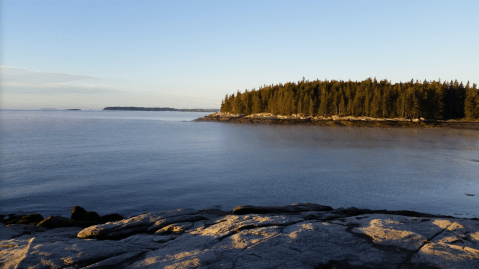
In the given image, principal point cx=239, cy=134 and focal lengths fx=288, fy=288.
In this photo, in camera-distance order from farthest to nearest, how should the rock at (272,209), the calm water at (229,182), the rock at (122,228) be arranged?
1. the calm water at (229,182)
2. the rock at (272,209)
3. the rock at (122,228)

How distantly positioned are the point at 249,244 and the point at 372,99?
112 m

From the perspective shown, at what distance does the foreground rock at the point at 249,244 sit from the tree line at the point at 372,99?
341 ft

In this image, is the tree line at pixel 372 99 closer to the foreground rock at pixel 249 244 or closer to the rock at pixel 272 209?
the rock at pixel 272 209

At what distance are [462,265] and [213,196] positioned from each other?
42.4ft

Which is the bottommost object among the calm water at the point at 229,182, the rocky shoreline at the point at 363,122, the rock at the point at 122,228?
the calm water at the point at 229,182

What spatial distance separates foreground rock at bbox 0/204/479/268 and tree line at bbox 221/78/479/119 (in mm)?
104073

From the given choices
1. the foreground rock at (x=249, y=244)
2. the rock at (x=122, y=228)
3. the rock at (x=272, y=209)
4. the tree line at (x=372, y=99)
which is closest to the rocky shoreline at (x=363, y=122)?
the tree line at (x=372, y=99)

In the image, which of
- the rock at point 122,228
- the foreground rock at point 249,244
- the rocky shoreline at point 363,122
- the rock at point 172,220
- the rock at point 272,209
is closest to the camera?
the foreground rock at point 249,244

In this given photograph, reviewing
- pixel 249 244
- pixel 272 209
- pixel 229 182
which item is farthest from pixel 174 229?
pixel 229 182

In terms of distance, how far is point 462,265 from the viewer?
653cm

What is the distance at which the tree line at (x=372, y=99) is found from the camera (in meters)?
98.7

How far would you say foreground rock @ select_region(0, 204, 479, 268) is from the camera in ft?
22.2

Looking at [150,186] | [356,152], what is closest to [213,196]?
[150,186]

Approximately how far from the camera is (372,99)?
107 metres
